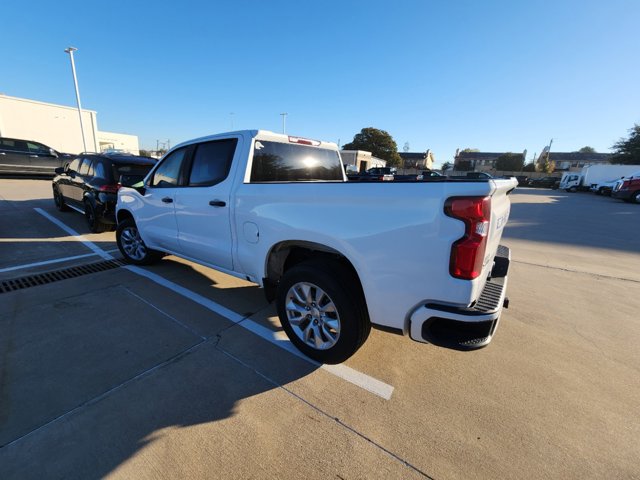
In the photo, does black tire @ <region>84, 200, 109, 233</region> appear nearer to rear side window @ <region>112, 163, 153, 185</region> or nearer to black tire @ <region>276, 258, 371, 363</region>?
rear side window @ <region>112, 163, 153, 185</region>

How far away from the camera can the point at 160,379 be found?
92.4 inches

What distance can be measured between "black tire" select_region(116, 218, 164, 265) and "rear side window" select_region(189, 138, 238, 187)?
1696 mm

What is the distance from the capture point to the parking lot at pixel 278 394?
1768 millimetres

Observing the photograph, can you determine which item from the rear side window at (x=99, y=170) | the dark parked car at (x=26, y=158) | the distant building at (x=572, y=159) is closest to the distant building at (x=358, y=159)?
the dark parked car at (x=26, y=158)

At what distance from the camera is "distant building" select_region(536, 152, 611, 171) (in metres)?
73.4

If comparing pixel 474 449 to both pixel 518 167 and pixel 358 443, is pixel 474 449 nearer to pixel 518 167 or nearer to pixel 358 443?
pixel 358 443

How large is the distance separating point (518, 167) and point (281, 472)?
77469 millimetres

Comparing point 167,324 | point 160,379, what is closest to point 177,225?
point 167,324

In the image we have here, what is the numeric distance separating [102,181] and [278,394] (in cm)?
604

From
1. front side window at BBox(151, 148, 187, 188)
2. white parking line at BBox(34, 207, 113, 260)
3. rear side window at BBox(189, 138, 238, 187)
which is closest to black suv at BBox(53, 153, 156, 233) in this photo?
white parking line at BBox(34, 207, 113, 260)

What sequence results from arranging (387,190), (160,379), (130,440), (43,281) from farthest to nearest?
(43,281), (160,379), (387,190), (130,440)

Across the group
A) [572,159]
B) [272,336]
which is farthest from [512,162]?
[272,336]

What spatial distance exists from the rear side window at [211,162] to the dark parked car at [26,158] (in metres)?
15.0

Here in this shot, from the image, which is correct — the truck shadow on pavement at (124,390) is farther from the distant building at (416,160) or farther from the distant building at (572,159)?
the distant building at (572,159)
